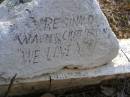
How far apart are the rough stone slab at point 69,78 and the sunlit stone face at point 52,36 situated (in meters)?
0.07

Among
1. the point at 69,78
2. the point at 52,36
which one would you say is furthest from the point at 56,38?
the point at 69,78

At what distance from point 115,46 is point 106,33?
152 millimetres

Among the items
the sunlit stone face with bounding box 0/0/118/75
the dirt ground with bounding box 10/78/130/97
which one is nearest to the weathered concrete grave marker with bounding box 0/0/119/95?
the sunlit stone face with bounding box 0/0/118/75

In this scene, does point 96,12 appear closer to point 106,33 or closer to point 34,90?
point 106,33

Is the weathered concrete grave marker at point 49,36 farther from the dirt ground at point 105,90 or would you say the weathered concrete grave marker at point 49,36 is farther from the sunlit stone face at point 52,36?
the dirt ground at point 105,90

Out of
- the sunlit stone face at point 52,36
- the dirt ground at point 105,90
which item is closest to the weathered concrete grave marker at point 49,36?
the sunlit stone face at point 52,36

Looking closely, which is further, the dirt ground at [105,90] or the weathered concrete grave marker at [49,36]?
the dirt ground at [105,90]

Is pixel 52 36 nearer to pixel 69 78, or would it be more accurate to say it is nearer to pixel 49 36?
pixel 49 36

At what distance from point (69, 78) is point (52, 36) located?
15.5 inches

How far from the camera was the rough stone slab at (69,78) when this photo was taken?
9.95 ft

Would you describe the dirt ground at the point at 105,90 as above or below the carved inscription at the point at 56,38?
below

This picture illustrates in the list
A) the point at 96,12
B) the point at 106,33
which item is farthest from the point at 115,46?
the point at 96,12

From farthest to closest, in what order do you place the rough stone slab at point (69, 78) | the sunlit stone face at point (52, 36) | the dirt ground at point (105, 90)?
the dirt ground at point (105, 90)
the rough stone slab at point (69, 78)
the sunlit stone face at point (52, 36)

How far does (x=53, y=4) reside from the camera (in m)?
2.93
